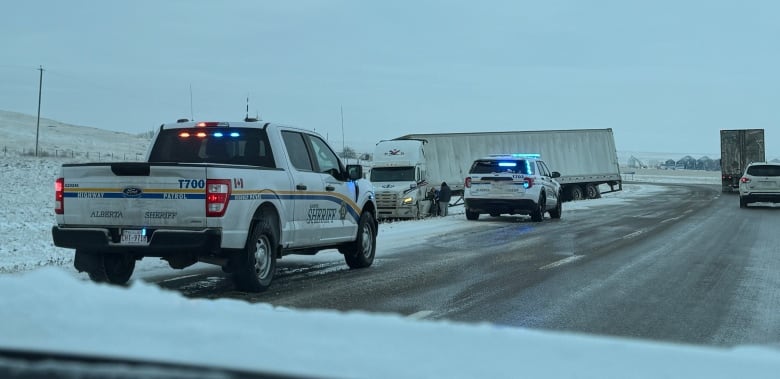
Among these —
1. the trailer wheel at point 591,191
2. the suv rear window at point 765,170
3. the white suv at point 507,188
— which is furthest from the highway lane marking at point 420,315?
the trailer wheel at point 591,191

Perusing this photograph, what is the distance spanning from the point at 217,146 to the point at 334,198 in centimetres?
173

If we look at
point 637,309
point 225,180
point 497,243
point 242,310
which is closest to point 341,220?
point 225,180

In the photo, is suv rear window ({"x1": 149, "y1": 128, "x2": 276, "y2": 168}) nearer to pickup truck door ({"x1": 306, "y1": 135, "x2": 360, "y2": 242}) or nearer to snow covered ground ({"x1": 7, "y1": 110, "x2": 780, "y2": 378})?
pickup truck door ({"x1": 306, "y1": 135, "x2": 360, "y2": 242})

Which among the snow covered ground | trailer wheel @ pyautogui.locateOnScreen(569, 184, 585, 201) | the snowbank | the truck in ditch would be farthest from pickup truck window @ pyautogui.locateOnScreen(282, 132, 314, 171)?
the truck in ditch

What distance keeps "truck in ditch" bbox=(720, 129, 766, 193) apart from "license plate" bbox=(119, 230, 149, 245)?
4161 centimetres

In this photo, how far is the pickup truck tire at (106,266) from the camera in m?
8.48

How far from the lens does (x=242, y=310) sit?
2256 mm

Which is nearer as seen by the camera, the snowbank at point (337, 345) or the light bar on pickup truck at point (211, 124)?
the snowbank at point (337, 345)

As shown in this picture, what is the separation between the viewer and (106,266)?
8898 mm

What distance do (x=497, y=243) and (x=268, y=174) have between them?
7.38 m

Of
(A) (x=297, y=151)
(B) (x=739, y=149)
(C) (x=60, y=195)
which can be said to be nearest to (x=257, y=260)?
(A) (x=297, y=151)

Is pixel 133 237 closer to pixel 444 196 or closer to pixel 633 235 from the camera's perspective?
pixel 633 235

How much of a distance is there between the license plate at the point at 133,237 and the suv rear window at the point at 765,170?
2601cm

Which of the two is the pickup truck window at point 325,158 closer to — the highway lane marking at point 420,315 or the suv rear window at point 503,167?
the highway lane marking at point 420,315
